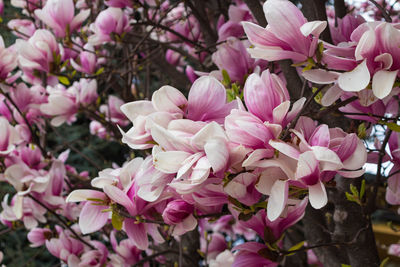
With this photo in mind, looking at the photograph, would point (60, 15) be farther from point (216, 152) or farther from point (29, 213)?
point (216, 152)

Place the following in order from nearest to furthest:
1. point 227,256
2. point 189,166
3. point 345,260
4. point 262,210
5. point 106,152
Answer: point 189,166, point 262,210, point 227,256, point 345,260, point 106,152

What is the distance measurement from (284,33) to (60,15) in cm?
77

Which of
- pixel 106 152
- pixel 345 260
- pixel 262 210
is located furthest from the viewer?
pixel 106 152

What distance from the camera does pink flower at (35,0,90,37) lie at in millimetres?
1103

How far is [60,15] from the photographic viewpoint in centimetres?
111

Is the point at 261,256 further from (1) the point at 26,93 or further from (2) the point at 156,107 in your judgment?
(1) the point at 26,93

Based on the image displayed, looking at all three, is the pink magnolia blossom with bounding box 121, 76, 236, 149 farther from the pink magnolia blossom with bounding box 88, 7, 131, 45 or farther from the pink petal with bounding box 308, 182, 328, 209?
the pink magnolia blossom with bounding box 88, 7, 131, 45

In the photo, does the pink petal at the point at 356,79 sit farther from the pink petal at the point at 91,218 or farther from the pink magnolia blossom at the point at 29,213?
the pink magnolia blossom at the point at 29,213

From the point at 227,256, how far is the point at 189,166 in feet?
1.50

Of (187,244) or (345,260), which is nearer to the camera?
(345,260)

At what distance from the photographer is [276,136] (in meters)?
0.49

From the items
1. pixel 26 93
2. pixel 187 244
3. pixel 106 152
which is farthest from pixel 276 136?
pixel 106 152

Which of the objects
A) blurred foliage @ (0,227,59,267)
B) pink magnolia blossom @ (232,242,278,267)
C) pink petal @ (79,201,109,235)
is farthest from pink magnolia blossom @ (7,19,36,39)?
blurred foliage @ (0,227,59,267)

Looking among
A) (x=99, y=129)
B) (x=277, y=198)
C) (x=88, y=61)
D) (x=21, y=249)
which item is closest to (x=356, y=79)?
(x=277, y=198)
